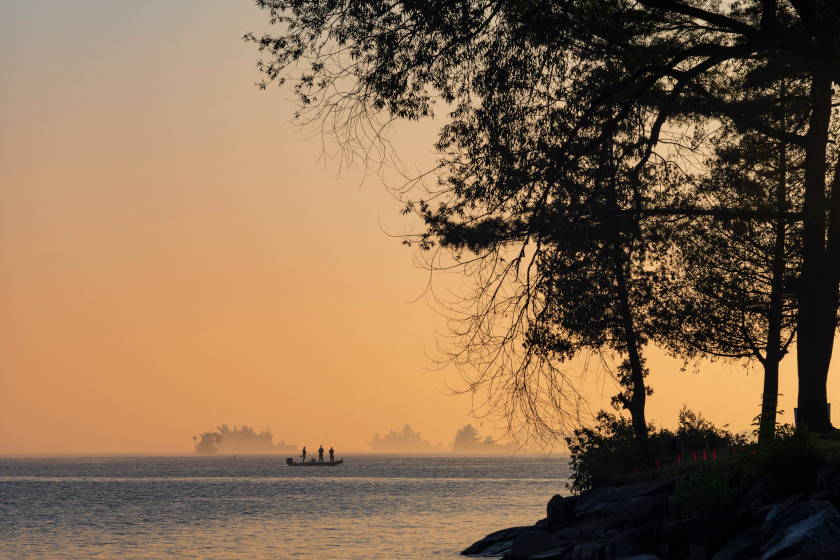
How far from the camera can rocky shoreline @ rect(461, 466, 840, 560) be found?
49.4ft

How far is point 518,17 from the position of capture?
17.2 m

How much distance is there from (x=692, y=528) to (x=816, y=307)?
10656 millimetres

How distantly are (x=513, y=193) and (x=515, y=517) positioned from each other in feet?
136

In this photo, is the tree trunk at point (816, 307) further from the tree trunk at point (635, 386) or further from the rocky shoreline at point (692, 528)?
the tree trunk at point (635, 386)

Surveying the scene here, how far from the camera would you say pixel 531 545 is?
84.4ft

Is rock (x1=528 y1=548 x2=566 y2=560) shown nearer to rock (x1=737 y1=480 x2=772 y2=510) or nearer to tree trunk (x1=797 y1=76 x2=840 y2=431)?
rock (x1=737 y1=480 x2=772 y2=510)

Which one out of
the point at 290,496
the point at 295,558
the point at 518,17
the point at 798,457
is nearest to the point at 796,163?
the point at 798,457

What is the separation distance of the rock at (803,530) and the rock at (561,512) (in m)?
13.4

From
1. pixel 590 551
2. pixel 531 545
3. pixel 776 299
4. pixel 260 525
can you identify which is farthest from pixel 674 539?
pixel 260 525

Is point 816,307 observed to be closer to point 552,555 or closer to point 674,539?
point 552,555

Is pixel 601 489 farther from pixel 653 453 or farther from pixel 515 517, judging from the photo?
pixel 515 517

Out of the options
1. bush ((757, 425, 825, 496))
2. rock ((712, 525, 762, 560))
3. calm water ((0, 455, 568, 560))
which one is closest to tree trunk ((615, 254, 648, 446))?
calm water ((0, 455, 568, 560))

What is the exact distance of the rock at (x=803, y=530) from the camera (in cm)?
1464

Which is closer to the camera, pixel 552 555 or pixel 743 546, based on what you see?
pixel 743 546
